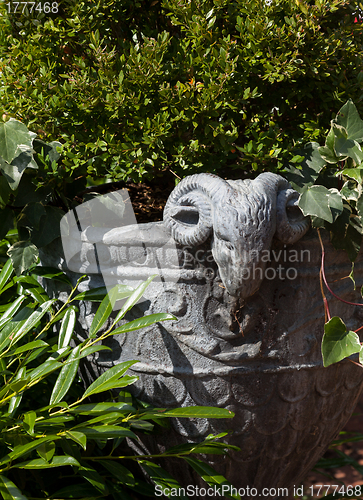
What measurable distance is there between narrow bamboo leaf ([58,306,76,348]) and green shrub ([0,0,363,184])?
0.36 metres

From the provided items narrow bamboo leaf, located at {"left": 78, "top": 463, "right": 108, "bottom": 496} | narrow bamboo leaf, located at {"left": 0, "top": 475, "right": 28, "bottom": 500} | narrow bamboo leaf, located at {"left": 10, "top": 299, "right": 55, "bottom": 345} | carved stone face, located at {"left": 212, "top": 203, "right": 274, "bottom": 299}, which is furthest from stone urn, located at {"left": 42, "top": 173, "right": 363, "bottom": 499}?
narrow bamboo leaf, located at {"left": 0, "top": 475, "right": 28, "bottom": 500}

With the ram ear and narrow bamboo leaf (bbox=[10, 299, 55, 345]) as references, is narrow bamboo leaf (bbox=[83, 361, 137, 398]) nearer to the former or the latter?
narrow bamboo leaf (bbox=[10, 299, 55, 345])

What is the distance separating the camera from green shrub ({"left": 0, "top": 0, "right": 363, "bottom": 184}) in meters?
1.03

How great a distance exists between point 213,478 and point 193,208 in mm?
610

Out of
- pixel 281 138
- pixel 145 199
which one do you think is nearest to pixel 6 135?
pixel 145 199

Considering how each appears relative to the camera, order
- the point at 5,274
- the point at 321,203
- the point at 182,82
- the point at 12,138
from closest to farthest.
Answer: the point at 321,203 → the point at 12,138 → the point at 182,82 → the point at 5,274

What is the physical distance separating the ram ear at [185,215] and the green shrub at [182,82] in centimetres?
17

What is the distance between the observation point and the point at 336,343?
0.94 m

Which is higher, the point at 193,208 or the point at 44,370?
the point at 193,208

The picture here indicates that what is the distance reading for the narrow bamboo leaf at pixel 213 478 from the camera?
39.0 inches

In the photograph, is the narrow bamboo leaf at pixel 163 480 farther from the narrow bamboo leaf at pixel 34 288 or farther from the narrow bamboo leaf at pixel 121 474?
the narrow bamboo leaf at pixel 34 288

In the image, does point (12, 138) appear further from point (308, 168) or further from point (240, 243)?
point (308, 168)

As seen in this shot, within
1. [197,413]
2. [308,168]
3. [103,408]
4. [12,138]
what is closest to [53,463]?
[103,408]

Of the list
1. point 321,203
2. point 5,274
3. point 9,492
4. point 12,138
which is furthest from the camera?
point 5,274
